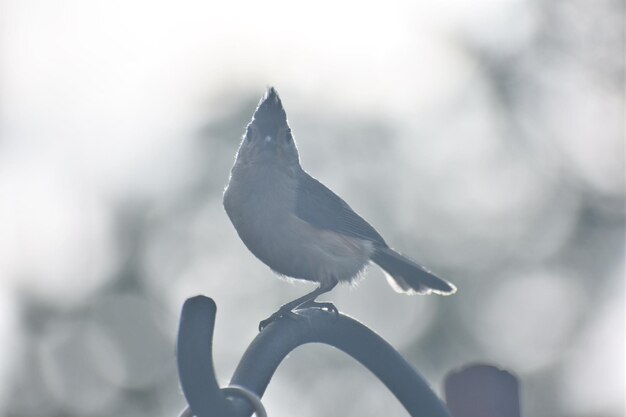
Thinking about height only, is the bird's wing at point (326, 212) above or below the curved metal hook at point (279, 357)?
above

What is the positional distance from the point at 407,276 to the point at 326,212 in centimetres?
47

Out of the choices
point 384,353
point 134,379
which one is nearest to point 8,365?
point 134,379

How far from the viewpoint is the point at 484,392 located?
5.83m

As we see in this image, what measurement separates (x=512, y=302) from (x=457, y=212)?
1784 mm

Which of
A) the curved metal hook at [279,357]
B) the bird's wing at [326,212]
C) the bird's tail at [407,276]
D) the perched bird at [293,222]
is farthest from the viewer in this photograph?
the bird's tail at [407,276]

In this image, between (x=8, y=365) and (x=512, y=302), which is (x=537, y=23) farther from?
(x=8, y=365)

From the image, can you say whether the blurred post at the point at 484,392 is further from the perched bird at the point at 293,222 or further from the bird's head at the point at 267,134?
the bird's head at the point at 267,134

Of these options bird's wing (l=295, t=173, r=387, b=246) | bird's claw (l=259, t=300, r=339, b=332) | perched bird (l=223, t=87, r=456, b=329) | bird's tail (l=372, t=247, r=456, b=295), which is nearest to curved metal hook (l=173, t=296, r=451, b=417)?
bird's claw (l=259, t=300, r=339, b=332)

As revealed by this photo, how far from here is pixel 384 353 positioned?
5973 mm

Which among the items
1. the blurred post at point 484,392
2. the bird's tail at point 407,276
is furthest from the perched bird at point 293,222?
the blurred post at point 484,392

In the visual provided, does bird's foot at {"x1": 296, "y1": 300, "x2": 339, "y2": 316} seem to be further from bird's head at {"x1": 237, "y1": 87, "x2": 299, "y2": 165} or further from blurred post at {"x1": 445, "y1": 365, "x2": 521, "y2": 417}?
bird's head at {"x1": 237, "y1": 87, "x2": 299, "y2": 165}

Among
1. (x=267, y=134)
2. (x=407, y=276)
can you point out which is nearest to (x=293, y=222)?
(x=267, y=134)

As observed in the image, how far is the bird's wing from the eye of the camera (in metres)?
7.69

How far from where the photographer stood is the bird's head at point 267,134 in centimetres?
753
